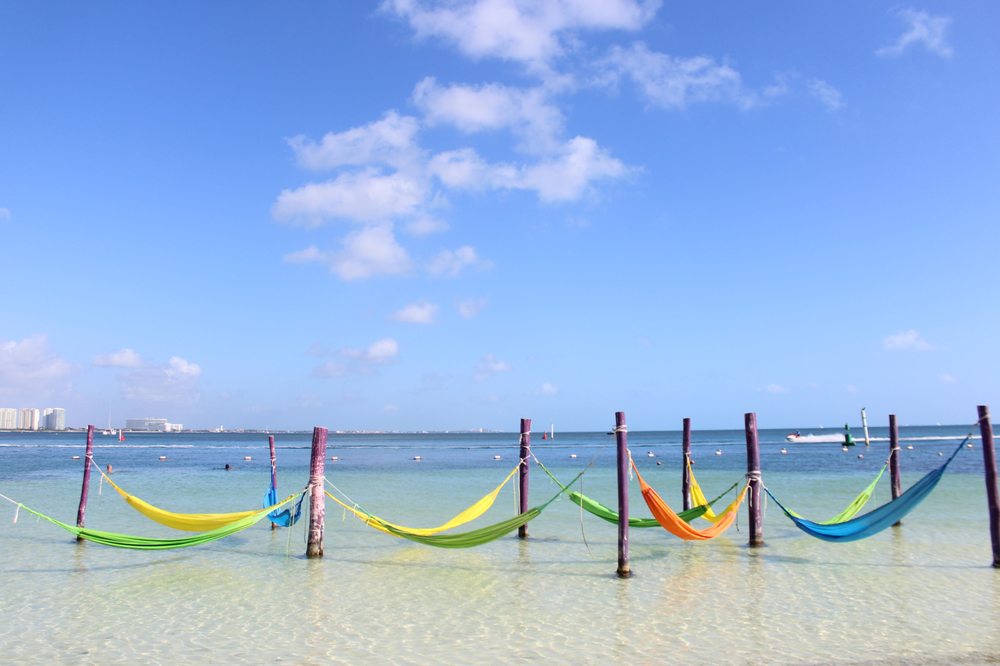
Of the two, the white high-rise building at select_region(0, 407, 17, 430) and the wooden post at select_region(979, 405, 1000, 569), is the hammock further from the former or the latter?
the white high-rise building at select_region(0, 407, 17, 430)

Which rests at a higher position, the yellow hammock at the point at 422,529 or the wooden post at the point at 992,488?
the wooden post at the point at 992,488

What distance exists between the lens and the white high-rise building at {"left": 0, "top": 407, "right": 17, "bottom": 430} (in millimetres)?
182512

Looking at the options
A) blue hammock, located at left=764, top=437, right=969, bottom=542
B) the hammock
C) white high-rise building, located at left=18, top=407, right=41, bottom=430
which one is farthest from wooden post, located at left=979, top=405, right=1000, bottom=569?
white high-rise building, located at left=18, top=407, right=41, bottom=430

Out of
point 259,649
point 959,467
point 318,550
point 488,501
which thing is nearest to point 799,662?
point 259,649

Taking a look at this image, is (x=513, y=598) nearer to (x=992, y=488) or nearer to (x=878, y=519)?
(x=878, y=519)

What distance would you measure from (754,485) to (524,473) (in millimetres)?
3760

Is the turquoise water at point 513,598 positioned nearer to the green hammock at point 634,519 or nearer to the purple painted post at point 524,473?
the purple painted post at point 524,473

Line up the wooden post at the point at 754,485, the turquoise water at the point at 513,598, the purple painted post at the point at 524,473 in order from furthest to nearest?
the purple painted post at the point at 524,473 → the wooden post at the point at 754,485 → the turquoise water at the point at 513,598

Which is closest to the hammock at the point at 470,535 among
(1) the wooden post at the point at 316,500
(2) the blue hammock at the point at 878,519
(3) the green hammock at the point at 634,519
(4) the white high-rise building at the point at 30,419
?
(1) the wooden post at the point at 316,500

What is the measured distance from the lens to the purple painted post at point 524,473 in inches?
483

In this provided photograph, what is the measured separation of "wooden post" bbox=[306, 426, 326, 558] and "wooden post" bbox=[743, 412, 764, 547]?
6540mm

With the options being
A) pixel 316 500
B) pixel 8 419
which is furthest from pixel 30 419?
pixel 316 500

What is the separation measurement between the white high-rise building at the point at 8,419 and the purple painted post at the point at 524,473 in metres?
212

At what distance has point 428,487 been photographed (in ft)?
81.0
